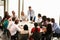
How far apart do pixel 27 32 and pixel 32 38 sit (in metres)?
0.30

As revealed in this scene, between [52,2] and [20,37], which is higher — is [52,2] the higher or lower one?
the higher one

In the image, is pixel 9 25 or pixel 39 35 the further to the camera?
pixel 9 25

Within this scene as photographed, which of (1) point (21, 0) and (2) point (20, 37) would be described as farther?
(1) point (21, 0)

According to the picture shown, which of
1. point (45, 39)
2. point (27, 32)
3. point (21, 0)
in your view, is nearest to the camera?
point (27, 32)

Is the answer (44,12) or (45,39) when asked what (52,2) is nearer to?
(44,12)

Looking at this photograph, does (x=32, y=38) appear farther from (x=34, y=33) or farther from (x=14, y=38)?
(x=14, y=38)

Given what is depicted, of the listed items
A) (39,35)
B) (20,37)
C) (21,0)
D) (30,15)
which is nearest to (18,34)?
(20,37)

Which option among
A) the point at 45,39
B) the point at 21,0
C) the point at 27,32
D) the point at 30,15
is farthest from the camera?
the point at 21,0

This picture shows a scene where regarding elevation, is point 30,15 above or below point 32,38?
above

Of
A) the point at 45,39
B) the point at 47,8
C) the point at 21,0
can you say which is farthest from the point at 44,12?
the point at 45,39

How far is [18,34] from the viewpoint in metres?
7.12

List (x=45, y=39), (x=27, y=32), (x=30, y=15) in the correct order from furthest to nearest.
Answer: (x=30, y=15)
(x=45, y=39)
(x=27, y=32)

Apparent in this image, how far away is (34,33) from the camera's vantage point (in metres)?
6.79

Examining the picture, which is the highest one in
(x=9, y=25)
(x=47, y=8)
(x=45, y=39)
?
(x=47, y=8)
